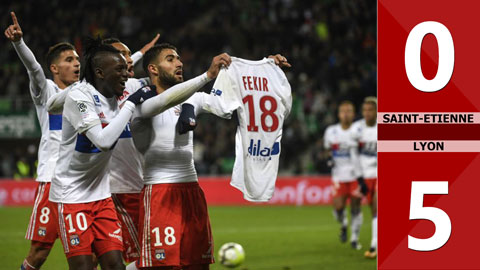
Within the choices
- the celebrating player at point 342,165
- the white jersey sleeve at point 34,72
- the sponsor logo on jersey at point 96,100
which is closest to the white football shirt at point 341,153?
the celebrating player at point 342,165

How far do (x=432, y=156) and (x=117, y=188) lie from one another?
2889 millimetres

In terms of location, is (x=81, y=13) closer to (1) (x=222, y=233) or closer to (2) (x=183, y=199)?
(1) (x=222, y=233)

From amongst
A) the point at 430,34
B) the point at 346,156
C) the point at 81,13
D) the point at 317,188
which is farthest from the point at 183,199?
the point at 81,13

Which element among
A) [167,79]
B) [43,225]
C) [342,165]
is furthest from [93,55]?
[342,165]

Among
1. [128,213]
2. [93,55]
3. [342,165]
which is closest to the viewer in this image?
[93,55]

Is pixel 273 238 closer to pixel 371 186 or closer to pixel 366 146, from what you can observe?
pixel 371 186

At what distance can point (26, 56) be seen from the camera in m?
5.82

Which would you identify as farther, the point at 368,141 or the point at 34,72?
the point at 368,141

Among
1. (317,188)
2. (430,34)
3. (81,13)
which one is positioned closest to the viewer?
(430,34)

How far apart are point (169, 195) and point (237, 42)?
1914cm

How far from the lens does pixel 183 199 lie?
494 cm

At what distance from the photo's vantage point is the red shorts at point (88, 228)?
4.83 metres

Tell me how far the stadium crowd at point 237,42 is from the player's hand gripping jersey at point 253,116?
46.5ft

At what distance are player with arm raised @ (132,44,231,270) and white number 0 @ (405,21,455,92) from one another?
1839 mm
